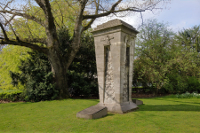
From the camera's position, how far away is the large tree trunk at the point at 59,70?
35.8 ft

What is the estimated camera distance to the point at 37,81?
11070 mm

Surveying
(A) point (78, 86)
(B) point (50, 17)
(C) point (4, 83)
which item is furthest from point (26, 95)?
(C) point (4, 83)

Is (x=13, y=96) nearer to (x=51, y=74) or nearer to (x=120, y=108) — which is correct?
(x=51, y=74)

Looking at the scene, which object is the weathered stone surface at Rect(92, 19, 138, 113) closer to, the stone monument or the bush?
the stone monument

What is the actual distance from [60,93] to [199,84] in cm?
1539

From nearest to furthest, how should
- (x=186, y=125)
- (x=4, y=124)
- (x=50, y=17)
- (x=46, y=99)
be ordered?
(x=186, y=125) < (x=4, y=124) < (x=50, y=17) < (x=46, y=99)

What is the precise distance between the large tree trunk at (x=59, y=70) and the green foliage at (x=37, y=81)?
1.46 ft

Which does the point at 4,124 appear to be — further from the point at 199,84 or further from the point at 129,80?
the point at 199,84

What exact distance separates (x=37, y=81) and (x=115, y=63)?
7631 mm

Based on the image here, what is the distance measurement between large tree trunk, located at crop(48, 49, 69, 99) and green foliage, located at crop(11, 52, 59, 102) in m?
0.45

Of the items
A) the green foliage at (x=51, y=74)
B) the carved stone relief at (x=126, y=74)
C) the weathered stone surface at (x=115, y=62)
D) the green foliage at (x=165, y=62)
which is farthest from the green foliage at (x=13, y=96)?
the green foliage at (x=165, y=62)

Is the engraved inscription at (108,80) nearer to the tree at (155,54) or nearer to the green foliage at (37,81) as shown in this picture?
the green foliage at (37,81)

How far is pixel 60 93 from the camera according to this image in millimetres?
11281

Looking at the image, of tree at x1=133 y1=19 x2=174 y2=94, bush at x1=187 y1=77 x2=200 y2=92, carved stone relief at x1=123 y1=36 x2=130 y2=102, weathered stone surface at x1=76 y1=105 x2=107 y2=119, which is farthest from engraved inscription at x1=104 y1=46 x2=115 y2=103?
bush at x1=187 y1=77 x2=200 y2=92
